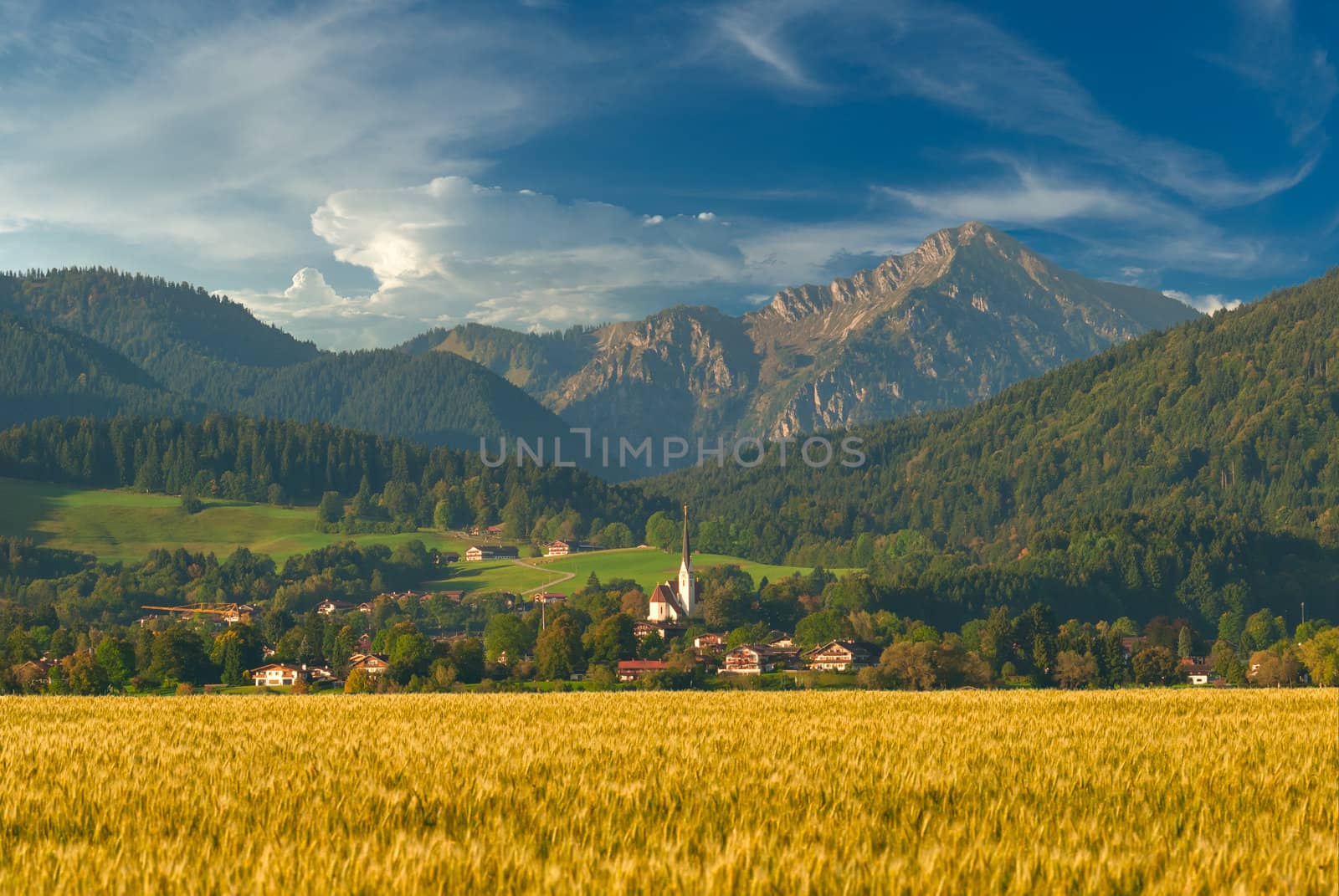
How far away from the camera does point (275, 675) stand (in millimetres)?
136875

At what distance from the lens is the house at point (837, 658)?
15035cm

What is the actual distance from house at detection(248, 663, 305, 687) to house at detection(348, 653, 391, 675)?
18.9ft

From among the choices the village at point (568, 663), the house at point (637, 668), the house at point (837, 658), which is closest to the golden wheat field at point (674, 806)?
the village at point (568, 663)

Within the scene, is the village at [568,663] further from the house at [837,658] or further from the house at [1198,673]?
the house at [1198,673]

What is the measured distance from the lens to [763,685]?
430ft

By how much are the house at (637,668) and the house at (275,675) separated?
34.0 metres

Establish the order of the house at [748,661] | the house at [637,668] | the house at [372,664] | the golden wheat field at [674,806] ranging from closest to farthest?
1. the golden wheat field at [674,806]
2. the house at [372,664]
3. the house at [637,668]
4. the house at [748,661]

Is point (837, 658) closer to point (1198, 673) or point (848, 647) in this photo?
point (848, 647)

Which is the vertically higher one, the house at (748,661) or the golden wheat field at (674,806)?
the golden wheat field at (674,806)

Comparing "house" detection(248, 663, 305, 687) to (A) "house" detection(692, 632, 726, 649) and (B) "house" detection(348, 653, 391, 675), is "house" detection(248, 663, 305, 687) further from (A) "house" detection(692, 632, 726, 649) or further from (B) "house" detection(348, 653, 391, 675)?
(A) "house" detection(692, 632, 726, 649)

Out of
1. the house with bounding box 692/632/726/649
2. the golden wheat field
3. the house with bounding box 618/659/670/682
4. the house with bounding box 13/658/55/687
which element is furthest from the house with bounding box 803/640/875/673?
the golden wheat field

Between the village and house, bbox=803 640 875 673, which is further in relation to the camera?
house, bbox=803 640 875 673

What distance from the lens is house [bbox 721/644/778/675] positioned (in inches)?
5999

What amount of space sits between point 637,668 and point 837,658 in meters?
24.8
